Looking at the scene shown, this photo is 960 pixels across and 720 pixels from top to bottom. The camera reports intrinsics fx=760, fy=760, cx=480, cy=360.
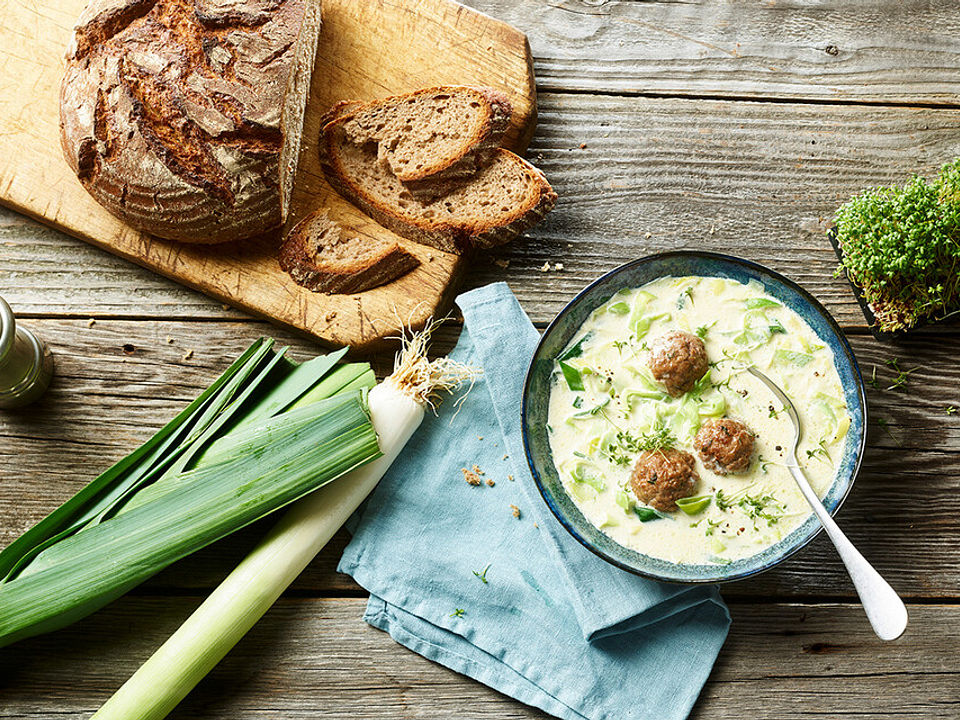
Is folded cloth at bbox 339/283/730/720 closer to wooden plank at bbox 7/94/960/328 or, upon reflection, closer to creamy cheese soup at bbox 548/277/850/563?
creamy cheese soup at bbox 548/277/850/563

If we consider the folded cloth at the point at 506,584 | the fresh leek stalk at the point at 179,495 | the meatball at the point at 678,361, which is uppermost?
the meatball at the point at 678,361

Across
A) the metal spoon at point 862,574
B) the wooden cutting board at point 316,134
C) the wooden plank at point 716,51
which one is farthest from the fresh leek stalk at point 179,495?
the wooden plank at point 716,51

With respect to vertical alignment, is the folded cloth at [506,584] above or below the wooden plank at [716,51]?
below

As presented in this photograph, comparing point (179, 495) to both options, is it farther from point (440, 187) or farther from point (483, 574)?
point (440, 187)

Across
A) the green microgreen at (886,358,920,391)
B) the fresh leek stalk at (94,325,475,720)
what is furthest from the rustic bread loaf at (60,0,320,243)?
the green microgreen at (886,358,920,391)

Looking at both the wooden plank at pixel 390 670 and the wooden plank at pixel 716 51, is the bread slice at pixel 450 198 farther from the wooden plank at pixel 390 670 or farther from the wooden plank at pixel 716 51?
the wooden plank at pixel 390 670

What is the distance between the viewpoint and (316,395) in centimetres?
212

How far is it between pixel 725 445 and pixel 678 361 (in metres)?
0.24

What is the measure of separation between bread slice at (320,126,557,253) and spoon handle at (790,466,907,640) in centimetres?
105

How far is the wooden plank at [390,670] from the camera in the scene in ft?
7.20

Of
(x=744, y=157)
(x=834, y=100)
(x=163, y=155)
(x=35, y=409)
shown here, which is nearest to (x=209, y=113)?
(x=163, y=155)

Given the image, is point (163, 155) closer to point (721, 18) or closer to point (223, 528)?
point (223, 528)

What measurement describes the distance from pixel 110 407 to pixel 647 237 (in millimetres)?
1698

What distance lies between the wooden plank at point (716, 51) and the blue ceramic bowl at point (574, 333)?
0.65m
